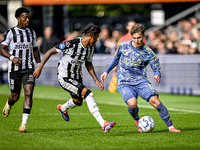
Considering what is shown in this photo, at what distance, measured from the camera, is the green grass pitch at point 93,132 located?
24.3 ft

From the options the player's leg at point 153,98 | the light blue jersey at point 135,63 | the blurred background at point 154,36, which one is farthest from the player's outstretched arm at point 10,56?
the blurred background at point 154,36

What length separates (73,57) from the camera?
8.84m

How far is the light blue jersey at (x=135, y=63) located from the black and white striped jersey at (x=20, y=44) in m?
1.82

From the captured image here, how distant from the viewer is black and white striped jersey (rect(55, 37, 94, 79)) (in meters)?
8.70

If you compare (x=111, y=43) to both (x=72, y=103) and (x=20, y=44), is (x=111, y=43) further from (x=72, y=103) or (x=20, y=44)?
(x=20, y=44)

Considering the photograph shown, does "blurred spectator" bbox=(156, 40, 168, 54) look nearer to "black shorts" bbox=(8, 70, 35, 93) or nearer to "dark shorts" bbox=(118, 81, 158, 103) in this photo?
"dark shorts" bbox=(118, 81, 158, 103)

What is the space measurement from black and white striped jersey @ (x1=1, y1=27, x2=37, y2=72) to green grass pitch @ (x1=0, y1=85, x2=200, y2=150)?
1251mm

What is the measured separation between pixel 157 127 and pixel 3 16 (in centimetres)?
2619

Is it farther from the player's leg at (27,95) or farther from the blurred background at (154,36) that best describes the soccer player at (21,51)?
the blurred background at (154,36)

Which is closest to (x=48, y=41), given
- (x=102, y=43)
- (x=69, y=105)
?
(x=102, y=43)

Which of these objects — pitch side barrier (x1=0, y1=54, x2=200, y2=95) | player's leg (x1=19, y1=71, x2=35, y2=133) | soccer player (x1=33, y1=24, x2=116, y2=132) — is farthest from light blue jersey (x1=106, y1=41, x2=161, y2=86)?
pitch side barrier (x1=0, y1=54, x2=200, y2=95)

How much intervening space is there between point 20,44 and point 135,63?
225 cm

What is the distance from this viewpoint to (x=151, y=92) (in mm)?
8508

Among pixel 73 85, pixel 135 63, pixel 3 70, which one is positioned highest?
pixel 135 63
